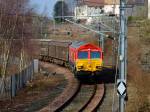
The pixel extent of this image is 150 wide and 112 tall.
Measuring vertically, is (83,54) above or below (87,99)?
above

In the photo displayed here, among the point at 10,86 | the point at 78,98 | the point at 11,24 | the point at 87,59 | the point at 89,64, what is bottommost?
the point at 78,98

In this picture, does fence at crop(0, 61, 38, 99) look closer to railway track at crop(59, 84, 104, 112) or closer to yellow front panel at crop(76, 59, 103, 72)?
railway track at crop(59, 84, 104, 112)

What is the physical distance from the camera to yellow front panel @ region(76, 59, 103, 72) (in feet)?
117

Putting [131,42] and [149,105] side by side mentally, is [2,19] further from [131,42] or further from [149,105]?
[131,42]

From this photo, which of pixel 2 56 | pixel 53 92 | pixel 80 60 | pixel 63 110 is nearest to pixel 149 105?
pixel 63 110

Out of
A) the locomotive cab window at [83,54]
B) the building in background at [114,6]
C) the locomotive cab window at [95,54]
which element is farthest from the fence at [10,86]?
the building in background at [114,6]

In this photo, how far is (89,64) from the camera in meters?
35.8

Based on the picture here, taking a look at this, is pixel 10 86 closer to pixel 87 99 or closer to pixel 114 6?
pixel 87 99

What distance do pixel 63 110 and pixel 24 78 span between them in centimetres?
1055

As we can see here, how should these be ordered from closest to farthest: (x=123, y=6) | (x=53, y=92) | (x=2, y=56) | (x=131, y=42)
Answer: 1. (x=123, y=6)
2. (x=53, y=92)
3. (x=2, y=56)
4. (x=131, y=42)

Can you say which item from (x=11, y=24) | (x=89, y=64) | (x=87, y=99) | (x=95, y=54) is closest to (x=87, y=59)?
(x=89, y=64)

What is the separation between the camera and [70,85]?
3497 cm

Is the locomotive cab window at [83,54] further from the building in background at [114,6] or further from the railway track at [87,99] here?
the building in background at [114,6]

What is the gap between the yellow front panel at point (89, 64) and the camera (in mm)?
35719
